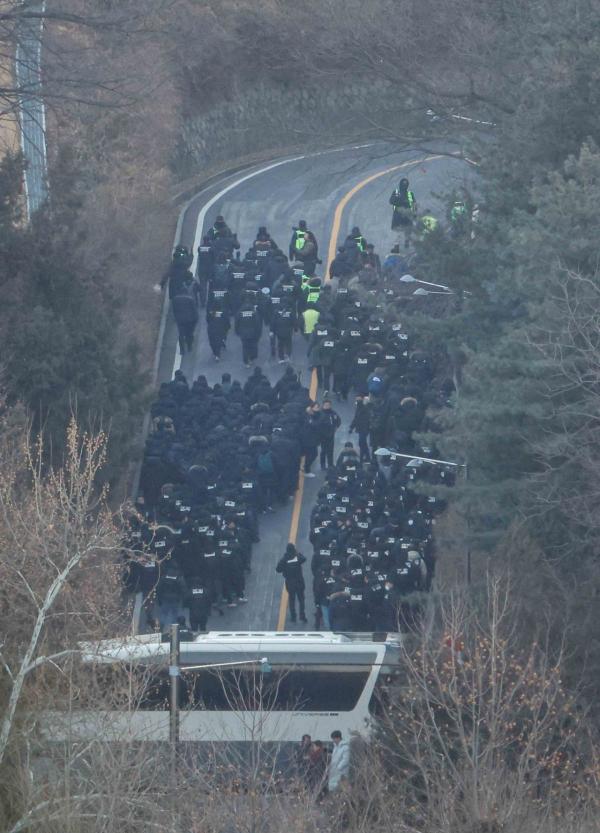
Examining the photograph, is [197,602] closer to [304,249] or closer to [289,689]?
[289,689]

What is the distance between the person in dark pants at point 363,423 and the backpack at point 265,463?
6.50ft

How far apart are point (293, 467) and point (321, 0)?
1271 inches

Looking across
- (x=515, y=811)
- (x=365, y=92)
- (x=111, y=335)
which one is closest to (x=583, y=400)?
(x=515, y=811)

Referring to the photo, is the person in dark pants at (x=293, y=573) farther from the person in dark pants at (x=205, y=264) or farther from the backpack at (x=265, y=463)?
the person in dark pants at (x=205, y=264)

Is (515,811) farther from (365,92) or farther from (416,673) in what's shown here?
(365,92)

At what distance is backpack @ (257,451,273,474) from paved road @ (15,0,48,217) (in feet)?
22.7

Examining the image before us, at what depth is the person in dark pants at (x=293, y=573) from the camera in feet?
70.2

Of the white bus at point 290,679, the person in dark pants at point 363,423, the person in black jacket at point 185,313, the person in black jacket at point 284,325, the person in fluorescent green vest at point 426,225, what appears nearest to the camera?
the white bus at point 290,679

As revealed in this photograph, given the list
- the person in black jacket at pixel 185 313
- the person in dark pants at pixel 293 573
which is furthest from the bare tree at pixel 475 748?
the person in black jacket at pixel 185 313

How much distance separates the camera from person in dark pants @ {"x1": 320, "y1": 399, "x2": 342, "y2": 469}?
25062 mm

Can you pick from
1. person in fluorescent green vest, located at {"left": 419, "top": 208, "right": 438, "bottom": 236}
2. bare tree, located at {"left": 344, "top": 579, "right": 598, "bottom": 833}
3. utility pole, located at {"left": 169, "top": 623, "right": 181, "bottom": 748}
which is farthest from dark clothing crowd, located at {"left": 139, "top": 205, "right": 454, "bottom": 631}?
bare tree, located at {"left": 344, "top": 579, "right": 598, "bottom": 833}

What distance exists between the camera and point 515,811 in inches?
448

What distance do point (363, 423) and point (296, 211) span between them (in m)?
16.4

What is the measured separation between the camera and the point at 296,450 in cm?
2458
